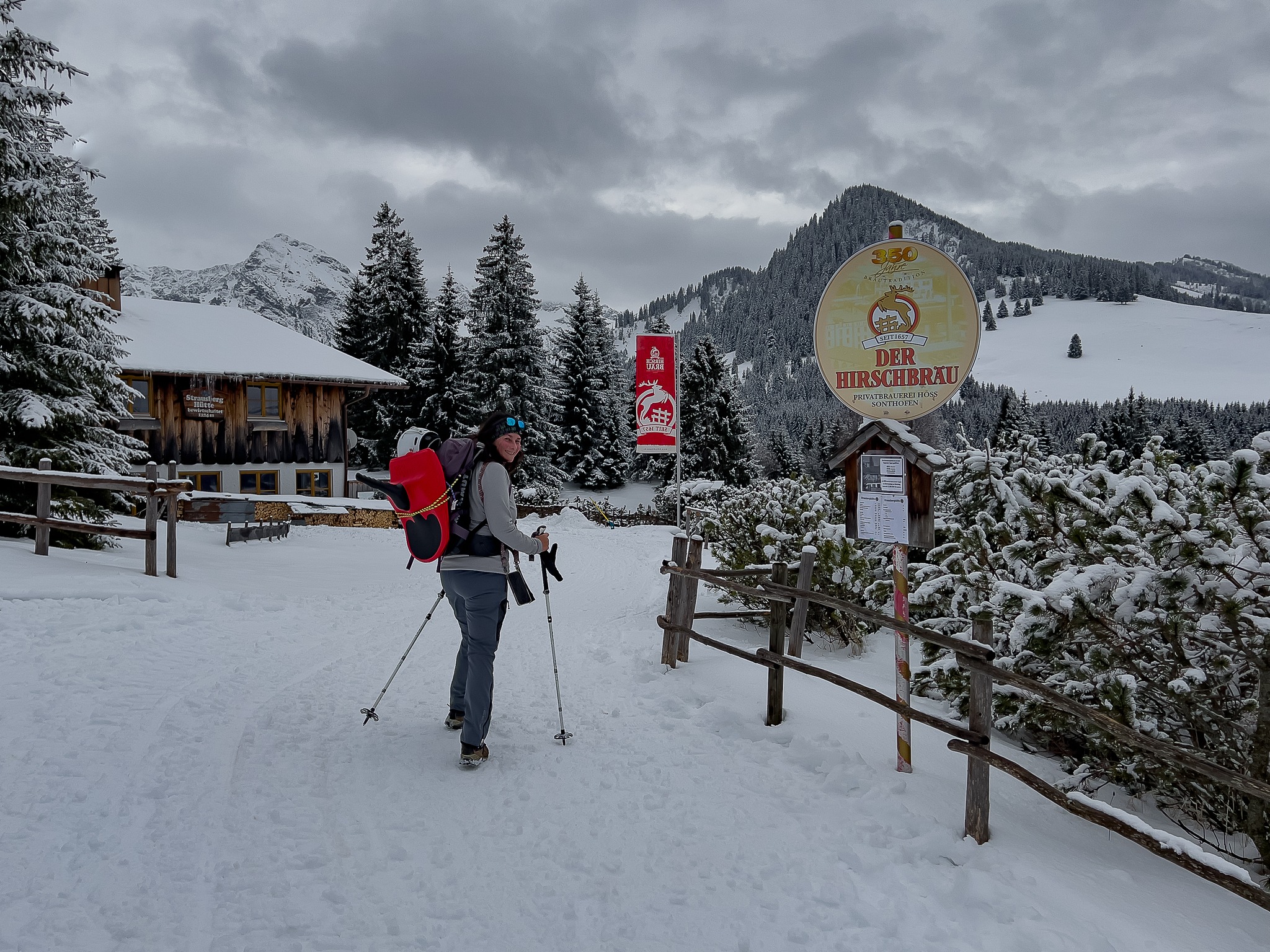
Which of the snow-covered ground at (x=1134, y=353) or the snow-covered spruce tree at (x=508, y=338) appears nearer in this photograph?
the snow-covered spruce tree at (x=508, y=338)

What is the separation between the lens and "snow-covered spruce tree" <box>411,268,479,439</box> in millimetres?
37250

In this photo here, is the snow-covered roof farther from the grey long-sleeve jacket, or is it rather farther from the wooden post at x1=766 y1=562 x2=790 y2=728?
the wooden post at x1=766 y1=562 x2=790 y2=728

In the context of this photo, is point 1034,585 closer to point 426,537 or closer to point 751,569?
point 751,569

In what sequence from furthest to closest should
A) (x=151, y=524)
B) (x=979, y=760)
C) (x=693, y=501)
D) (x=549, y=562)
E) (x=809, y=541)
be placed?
1. (x=693, y=501)
2. (x=151, y=524)
3. (x=809, y=541)
4. (x=549, y=562)
5. (x=979, y=760)

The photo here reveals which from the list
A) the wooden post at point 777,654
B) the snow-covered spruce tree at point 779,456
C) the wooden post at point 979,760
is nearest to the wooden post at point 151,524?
the wooden post at point 777,654

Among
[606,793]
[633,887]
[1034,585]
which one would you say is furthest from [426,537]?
[1034,585]

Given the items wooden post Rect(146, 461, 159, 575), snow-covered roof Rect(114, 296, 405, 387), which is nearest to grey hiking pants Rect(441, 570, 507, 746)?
wooden post Rect(146, 461, 159, 575)

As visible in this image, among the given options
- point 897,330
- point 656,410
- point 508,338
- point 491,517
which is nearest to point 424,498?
point 491,517

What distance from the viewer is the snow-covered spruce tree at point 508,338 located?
3331 centimetres

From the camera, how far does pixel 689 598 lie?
730 cm

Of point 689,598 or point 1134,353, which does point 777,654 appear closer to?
point 689,598

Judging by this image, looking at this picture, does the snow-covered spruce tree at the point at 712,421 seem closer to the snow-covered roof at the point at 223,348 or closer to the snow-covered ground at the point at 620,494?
the snow-covered ground at the point at 620,494

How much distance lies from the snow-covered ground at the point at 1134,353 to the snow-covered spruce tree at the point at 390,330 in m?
119

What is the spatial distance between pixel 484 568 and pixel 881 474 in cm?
256
